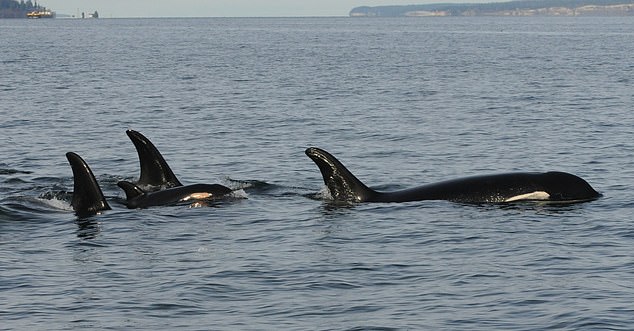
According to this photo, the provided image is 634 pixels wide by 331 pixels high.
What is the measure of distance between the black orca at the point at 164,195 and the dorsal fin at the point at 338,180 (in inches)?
80.1

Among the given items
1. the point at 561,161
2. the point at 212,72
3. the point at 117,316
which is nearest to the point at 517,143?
the point at 561,161

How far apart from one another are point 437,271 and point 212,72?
60312 mm

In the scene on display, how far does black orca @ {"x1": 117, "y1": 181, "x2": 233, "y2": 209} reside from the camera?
2266 centimetres

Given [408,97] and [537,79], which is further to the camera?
[537,79]

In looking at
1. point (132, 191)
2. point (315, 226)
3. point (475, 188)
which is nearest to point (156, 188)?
point (132, 191)

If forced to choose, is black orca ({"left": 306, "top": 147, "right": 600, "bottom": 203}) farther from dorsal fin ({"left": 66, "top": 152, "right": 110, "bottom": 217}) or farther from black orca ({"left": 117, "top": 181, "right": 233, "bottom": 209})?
dorsal fin ({"left": 66, "top": 152, "right": 110, "bottom": 217})

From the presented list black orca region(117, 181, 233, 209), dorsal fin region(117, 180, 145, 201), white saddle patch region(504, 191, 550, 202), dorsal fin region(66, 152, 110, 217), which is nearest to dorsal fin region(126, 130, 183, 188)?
black orca region(117, 181, 233, 209)

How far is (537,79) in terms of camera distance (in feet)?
218

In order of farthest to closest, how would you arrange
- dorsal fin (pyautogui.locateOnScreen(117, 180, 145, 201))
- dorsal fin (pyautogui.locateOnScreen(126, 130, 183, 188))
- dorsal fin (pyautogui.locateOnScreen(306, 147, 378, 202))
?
dorsal fin (pyautogui.locateOnScreen(126, 130, 183, 188)) → dorsal fin (pyautogui.locateOnScreen(117, 180, 145, 201)) → dorsal fin (pyautogui.locateOnScreen(306, 147, 378, 202))

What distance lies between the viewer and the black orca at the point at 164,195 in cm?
2266

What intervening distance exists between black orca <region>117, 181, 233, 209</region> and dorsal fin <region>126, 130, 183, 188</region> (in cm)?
111

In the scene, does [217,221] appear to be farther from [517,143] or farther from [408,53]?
[408,53]

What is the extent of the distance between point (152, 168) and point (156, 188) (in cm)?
41

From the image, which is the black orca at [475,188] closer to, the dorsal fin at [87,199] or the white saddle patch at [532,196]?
the white saddle patch at [532,196]
